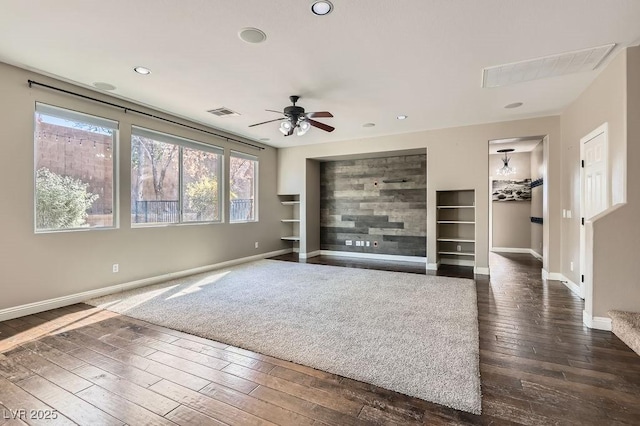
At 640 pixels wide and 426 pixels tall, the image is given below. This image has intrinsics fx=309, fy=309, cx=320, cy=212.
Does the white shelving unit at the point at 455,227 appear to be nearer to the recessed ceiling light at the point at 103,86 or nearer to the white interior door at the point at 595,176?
the white interior door at the point at 595,176

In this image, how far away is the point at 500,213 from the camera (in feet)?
28.0

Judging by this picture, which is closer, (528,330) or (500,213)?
(528,330)

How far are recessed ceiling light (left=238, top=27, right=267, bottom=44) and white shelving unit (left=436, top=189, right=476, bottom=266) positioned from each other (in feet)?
15.5

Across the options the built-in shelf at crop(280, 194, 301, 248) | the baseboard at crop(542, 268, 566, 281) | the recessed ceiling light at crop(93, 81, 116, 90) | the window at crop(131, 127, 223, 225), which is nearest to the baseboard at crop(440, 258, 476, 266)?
the baseboard at crop(542, 268, 566, 281)

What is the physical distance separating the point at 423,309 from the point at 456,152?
357cm

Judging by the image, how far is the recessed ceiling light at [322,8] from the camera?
7.78ft

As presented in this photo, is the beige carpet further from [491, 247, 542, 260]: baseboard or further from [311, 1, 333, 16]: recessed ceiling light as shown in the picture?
[491, 247, 542, 260]: baseboard

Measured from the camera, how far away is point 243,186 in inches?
278

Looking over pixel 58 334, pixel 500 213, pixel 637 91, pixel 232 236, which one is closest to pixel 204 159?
pixel 232 236

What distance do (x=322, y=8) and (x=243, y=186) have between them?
199 inches

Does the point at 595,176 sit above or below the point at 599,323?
above

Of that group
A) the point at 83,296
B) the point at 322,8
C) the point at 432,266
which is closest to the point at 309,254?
the point at 432,266

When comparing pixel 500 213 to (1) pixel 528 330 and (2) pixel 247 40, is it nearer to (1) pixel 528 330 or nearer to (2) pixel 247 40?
(1) pixel 528 330

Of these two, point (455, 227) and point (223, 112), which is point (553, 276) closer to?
point (455, 227)
